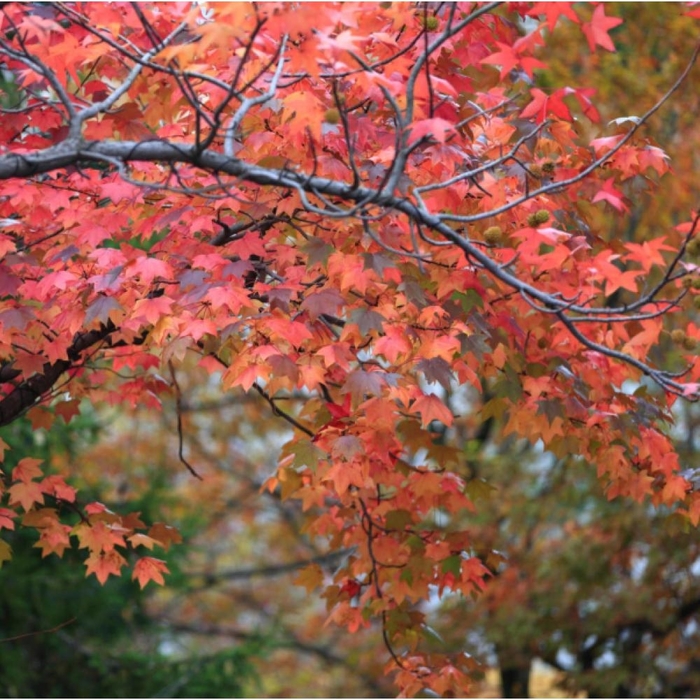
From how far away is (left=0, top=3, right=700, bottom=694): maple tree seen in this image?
329 centimetres

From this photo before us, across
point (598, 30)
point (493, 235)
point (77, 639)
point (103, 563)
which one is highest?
point (598, 30)

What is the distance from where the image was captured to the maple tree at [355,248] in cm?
329

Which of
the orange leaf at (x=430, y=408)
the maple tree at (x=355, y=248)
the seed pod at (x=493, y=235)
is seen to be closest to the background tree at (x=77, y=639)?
the maple tree at (x=355, y=248)

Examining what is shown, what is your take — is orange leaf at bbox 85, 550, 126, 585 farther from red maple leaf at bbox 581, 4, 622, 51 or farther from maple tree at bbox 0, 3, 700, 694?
red maple leaf at bbox 581, 4, 622, 51

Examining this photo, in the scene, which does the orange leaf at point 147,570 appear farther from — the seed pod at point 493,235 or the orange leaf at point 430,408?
the seed pod at point 493,235

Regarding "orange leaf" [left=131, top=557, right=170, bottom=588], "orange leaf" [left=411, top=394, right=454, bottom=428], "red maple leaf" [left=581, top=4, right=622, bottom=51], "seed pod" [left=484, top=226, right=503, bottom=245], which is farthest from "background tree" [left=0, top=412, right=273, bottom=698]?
"red maple leaf" [left=581, top=4, right=622, bottom=51]

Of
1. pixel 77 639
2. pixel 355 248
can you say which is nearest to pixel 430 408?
pixel 355 248

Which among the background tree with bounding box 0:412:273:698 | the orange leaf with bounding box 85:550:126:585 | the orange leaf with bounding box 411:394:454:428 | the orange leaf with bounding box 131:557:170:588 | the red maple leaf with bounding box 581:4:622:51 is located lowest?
the orange leaf with bounding box 85:550:126:585

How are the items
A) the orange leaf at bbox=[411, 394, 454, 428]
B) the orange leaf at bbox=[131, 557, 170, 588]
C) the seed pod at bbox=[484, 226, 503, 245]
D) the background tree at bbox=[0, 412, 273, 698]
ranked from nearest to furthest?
the seed pod at bbox=[484, 226, 503, 245] → the orange leaf at bbox=[411, 394, 454, 428] → the orange leaf at bbox=[131, 557, 170, 588] → the background tree at bbox=[0, 412, 273, 698]

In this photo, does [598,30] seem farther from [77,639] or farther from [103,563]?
[77,639]

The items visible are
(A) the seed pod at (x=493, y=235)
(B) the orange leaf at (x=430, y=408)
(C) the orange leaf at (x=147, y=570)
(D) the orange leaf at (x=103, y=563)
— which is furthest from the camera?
(C) the orange leaf at (x=147, y=570)

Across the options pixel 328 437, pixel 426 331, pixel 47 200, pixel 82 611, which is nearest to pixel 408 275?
pixel 426 331

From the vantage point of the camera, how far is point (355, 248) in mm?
3955

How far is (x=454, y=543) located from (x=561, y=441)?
867mm
